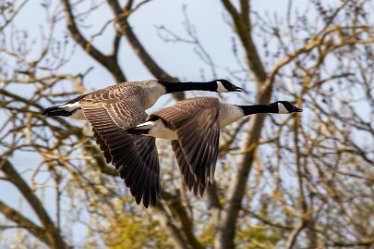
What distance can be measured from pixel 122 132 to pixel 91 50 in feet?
14.5

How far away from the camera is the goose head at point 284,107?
11.3m

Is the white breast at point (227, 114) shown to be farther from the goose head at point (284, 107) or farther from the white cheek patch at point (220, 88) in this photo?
the white cheek patch at point (220, 88)

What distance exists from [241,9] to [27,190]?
3.15 metres

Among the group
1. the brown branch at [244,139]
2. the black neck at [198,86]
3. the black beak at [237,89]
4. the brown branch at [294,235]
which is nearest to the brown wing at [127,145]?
the black neck at [198,86]

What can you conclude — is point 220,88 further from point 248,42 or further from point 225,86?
point 248,42

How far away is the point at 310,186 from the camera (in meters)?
12.2

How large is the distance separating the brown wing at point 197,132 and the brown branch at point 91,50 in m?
4.39

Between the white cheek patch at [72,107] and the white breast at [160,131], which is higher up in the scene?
the white cheek patch at [72,107]

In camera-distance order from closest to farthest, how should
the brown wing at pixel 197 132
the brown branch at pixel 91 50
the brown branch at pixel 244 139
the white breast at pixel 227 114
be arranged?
the brown wing at pixel 197 132
the white breast at pixel 227 114
the brown branch at pixel 244 139
the brown branch at pixel 91 50

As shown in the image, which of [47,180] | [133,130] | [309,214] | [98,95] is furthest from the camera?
[47,180]

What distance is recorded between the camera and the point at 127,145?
975 centimetres

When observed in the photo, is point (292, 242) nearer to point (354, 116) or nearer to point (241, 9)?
point (354, 116)

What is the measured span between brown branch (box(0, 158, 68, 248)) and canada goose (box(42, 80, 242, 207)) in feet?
→ 10.2

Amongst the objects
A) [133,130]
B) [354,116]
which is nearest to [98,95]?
[133,130]
